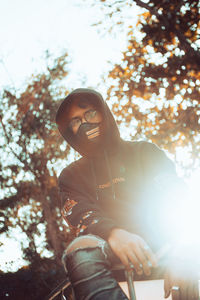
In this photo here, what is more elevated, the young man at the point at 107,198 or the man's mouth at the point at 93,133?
the man's mouth at the point at 93,133

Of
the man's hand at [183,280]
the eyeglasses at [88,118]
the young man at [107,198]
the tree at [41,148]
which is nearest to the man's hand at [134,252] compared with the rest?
the young man at [107,198]

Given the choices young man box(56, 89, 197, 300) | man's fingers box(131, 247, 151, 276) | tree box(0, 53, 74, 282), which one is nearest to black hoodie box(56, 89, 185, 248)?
young man box(56, 89, 197, 300)

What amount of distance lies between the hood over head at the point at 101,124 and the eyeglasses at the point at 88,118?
0.22ft

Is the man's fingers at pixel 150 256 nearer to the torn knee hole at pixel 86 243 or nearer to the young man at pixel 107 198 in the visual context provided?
the young man at pixel 107 198

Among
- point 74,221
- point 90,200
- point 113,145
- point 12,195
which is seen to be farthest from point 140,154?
point 12,195

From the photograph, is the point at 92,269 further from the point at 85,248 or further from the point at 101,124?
the point at 101,124

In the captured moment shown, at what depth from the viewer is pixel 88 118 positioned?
3.28 m

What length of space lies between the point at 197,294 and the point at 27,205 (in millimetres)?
16982

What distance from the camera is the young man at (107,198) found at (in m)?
1.88

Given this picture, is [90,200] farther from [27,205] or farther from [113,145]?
[27,205]

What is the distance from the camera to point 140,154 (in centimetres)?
295

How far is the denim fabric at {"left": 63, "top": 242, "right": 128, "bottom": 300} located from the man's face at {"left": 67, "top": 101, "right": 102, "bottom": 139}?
1513 millimetres

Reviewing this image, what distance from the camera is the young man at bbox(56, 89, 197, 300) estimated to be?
188cm

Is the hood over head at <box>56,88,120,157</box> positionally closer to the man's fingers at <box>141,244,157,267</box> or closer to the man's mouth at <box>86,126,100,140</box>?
the man's mouth at <box>86,126,100,140</box>
